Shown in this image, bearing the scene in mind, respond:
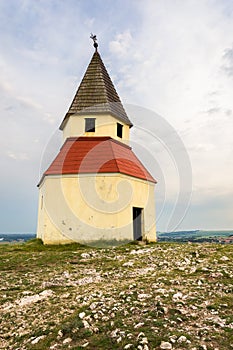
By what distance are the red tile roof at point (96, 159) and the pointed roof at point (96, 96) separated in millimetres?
2328

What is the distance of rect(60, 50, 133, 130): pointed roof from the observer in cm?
2431

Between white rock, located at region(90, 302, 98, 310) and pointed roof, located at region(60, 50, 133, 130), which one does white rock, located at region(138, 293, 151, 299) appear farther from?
pointed roof, located at region(60, 50, 133, 130)

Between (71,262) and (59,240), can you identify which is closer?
(71,262)

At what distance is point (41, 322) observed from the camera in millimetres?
7145

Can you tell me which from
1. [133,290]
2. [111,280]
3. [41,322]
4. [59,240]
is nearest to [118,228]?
[59,240]

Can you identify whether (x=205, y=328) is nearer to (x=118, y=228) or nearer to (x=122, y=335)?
(x=122, y=335)

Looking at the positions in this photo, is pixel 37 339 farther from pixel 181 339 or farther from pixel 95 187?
pixel 95 187

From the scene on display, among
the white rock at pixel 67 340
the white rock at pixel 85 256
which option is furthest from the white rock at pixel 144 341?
the white rock at pixel 85 256

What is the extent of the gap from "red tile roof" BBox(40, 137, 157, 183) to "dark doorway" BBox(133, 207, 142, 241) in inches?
98.9

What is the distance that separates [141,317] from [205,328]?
1346 mm

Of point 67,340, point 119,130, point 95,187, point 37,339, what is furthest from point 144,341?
point 119,130

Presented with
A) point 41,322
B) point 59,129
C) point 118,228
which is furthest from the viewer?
point 59,129

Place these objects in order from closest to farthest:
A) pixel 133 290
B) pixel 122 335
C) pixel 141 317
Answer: pixel 122 335, pixel 141 317, pixel 133 290

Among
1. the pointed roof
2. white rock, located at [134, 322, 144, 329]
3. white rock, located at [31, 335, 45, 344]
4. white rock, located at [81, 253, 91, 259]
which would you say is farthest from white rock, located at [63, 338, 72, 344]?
the pointed roof
